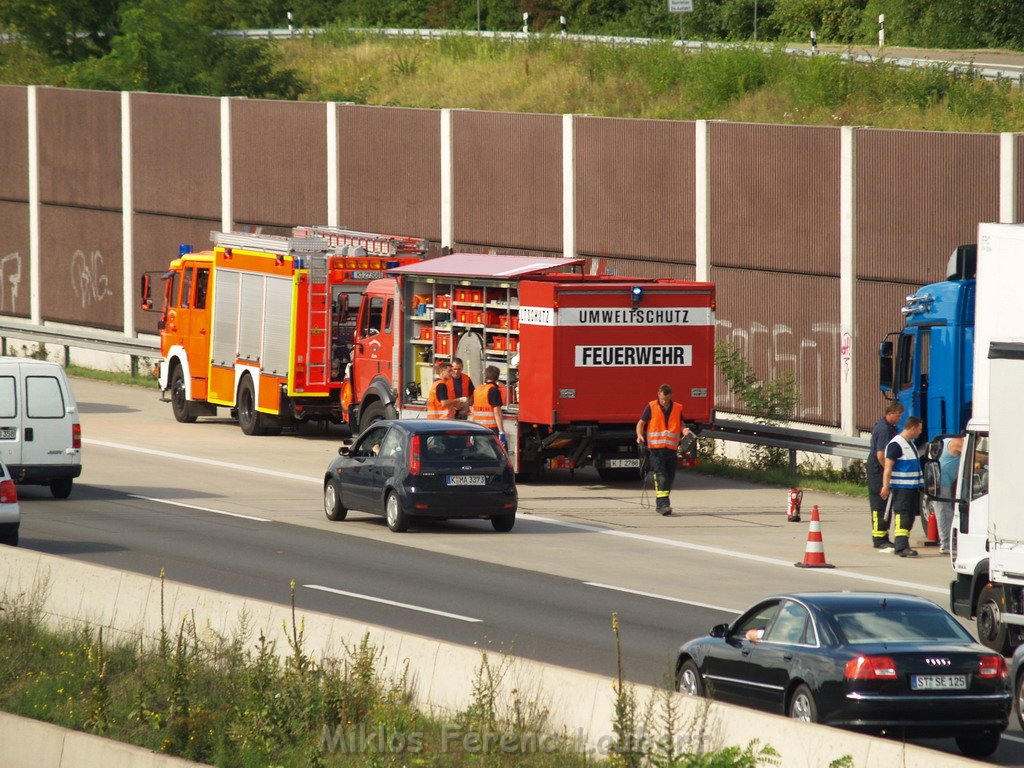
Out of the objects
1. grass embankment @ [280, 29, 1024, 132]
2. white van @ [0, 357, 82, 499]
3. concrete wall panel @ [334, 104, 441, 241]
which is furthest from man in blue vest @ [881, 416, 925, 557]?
concrete wall panel @ [334, 104, 441, 241]

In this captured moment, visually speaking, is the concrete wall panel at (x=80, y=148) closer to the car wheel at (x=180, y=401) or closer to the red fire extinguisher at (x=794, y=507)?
the car wheel at (x=180, y=401)

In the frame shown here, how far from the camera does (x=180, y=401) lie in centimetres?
3669

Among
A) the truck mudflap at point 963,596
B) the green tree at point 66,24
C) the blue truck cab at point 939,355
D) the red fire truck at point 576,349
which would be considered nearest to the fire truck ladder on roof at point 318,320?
the red fire truck at point 576,349

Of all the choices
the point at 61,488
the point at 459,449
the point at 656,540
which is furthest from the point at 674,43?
the point at 459,449

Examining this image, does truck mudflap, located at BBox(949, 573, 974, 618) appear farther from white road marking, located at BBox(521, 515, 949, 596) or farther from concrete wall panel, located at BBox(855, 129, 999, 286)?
concrete wall panel, located at BBox(855, 129, 999, 286)

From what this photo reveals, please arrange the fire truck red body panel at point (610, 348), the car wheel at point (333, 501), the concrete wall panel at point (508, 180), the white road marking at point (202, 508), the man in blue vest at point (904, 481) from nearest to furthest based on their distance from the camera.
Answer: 1. the man in blue vest at point (904, 481)
2. the car wheel at point (333, 501)
3. the white road marking at point (202, 508)
4. the fire truck red body panel at point (610, 348)
5. the concrete wall panel at point (508, 180)

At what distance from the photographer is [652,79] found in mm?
49156

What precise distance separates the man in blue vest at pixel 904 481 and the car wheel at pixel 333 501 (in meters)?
7.22

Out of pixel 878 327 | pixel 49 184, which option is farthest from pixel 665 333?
pixel 49 184

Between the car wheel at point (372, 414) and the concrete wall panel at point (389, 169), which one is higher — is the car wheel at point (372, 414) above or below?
below

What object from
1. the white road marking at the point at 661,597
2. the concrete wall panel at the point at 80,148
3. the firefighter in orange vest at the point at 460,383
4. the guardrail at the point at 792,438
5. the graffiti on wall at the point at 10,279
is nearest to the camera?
the white road marking at the point at 661,597

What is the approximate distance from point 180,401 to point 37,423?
11.7m

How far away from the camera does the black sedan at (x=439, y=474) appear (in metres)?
23.5

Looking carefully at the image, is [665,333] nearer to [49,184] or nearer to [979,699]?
[979,699]
